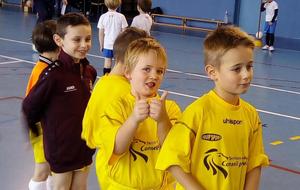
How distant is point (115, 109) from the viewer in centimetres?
222

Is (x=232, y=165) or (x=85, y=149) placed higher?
(x=232, y=165)

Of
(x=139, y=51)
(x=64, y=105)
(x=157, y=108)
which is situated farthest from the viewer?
(x=64, y=105)

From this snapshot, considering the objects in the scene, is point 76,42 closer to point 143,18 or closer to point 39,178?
point 39,178

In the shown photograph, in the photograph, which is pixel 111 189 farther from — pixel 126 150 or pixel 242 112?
pixel 242 112

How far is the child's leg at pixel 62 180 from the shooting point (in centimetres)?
304

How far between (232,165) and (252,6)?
43.3ft

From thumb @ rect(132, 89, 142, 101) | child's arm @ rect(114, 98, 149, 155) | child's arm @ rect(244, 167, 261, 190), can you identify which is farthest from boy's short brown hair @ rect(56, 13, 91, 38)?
child's arm @ rect(244, 167, 261, 190)

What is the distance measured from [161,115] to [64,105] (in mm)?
1182

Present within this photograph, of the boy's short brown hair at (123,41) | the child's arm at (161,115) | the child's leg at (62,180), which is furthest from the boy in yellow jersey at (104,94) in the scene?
the child's leg at (62,180)

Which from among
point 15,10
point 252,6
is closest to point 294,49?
point 252,6

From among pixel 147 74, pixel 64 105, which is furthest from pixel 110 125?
pixel 64 105

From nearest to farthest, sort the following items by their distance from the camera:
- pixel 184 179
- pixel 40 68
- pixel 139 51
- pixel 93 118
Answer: pixel 184 179, pixel 139 51, pixel 93 118, pixel 40 68

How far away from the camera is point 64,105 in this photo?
9.85 feet

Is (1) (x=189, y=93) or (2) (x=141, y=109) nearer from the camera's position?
(2) (x=141, y=109)
